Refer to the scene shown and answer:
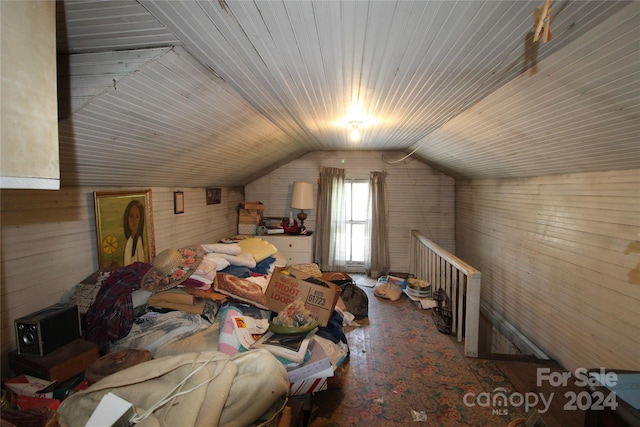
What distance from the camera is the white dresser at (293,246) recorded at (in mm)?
4461

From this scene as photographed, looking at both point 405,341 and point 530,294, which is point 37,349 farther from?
point 530,294

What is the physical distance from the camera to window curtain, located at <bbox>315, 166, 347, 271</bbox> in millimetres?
4859

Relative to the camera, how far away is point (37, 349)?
1.48m

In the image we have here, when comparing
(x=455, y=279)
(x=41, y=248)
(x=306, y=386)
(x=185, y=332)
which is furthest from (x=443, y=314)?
(x=41, y=248)

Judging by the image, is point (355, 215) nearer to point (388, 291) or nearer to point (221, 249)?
point (388, 291)

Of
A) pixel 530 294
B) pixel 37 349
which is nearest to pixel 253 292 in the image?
pixel 37 349

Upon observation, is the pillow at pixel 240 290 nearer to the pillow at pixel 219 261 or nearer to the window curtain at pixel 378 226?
the pillow at pixel 219 261

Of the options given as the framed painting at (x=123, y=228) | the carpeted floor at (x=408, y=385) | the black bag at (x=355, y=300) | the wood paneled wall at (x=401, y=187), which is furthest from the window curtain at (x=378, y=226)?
the framed painting at (x=123, y=228)

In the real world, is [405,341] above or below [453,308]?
below

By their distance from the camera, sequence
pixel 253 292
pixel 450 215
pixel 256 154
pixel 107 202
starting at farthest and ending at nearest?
pixel 450 215, pixel 256 154, pixel 253 292, pixel 107 202

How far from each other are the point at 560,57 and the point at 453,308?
242 cm

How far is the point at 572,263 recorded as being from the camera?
7.30ft

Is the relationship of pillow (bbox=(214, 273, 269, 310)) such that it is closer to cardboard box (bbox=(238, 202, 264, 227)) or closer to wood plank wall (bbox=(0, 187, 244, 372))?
wood plank wall (bbox=(0, 187, 244, 372))

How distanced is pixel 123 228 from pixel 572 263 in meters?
3.51
